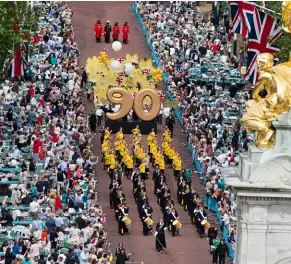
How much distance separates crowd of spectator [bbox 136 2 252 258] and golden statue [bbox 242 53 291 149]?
84.9ft

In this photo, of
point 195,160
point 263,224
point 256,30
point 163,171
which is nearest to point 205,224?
point 163,171

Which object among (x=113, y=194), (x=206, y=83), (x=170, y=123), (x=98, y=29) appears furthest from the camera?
(x=98, y=29)

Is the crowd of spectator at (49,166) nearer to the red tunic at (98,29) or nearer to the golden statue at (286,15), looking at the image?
the red tunic at (98,29)

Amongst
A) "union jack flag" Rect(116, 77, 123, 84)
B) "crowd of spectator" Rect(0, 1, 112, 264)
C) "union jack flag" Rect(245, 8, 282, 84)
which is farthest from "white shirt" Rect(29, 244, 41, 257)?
"union jack flag" Rect(116, 77, 123, 84)

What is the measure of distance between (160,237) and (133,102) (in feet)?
86.2

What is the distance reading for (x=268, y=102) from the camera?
59062 millimetres

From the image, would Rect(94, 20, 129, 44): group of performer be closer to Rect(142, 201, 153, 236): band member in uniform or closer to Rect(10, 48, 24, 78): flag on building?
Rect(10, 48, 24, 78): flag on building

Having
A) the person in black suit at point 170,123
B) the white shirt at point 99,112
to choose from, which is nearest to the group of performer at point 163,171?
the person in black suit at point 170,123

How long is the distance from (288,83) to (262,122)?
1.44 metres

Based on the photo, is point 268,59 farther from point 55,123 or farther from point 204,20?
point 204,20

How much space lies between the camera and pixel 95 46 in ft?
431

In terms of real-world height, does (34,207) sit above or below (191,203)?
above

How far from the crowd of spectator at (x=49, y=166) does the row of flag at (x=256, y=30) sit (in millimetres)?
10382

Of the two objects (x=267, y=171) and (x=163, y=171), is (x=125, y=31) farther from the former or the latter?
(x=267, y=171)
